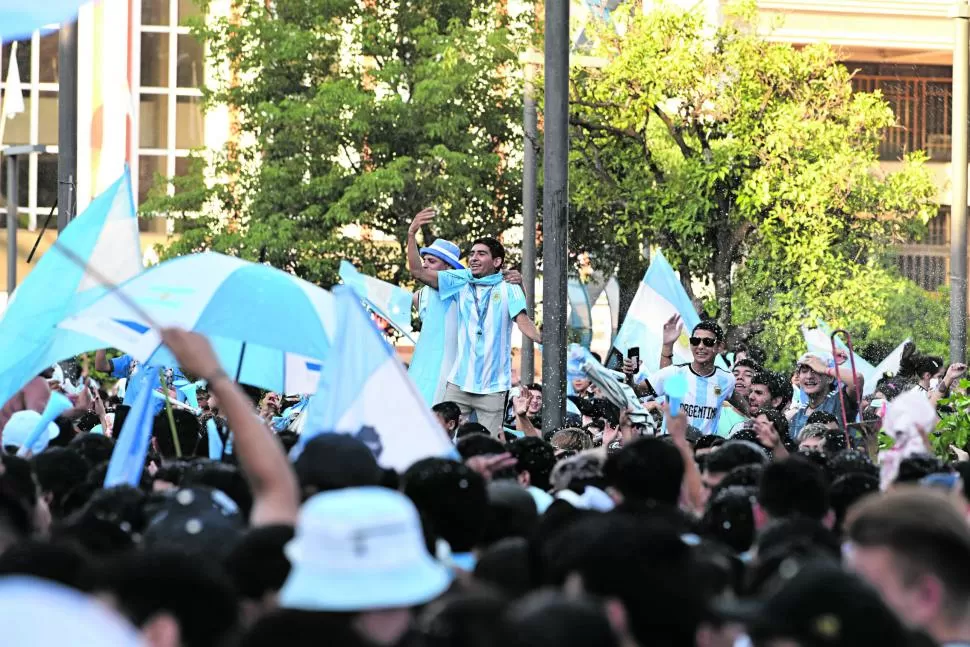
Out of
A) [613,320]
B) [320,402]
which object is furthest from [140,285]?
[613,320]

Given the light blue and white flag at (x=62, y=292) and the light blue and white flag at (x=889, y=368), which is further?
the light blue and white flag at (x=889, y=368)

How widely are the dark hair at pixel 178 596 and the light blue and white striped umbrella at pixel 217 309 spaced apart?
15.9 feet

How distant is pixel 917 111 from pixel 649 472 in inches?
1443

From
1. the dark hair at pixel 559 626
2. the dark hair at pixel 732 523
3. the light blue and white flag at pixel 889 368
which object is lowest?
the dark hair at pixel 732 523

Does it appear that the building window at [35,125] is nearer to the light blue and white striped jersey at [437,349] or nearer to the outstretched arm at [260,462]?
the light blue and white striped jersey at [437,349]

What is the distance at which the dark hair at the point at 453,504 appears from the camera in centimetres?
547

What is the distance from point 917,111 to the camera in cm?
4112

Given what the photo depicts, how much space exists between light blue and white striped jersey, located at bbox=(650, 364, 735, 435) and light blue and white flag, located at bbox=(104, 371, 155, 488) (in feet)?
14.2

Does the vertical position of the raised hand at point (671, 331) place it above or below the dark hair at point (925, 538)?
above

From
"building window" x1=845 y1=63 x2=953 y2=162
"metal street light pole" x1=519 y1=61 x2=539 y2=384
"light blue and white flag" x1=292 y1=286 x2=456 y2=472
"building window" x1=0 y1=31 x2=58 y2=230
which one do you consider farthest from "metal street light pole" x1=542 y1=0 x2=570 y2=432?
"building window" x1=0 y1=31 x2=58 y2=230

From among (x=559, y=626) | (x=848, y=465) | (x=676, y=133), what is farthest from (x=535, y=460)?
(x=676, y=133)

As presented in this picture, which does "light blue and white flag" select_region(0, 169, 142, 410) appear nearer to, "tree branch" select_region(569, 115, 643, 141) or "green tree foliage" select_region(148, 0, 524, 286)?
"tree branch" select_region(569, 115, 643, 141)

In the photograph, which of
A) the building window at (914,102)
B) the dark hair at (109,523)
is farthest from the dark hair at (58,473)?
the building window at (914,102)

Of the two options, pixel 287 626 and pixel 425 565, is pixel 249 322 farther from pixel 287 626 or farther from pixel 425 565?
pixel 287 626
